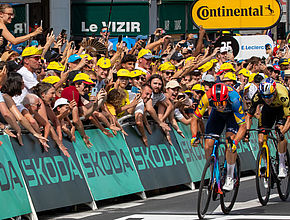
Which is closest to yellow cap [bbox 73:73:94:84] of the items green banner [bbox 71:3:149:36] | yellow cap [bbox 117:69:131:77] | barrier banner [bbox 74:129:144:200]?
barrier banner [bbox 74:129:144:200]

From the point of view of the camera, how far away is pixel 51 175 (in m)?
12.0

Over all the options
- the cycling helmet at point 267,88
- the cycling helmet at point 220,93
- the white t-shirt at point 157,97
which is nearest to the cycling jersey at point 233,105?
the cycling helmet at point 220,93

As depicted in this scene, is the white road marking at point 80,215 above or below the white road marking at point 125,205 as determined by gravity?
above

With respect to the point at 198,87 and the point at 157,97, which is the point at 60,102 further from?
the point at 198,87

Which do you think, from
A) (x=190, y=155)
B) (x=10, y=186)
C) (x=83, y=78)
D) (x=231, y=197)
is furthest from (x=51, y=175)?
(x=190, y=155)

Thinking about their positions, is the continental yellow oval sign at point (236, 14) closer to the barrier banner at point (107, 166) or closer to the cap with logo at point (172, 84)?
the cap with logo at point (172, 84)

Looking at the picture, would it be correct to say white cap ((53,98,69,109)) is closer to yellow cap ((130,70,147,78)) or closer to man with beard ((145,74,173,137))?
man with beard ((145,74,173,137))

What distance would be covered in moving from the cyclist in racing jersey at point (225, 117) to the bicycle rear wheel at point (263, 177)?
2.07ft

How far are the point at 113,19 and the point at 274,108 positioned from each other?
16293 mm

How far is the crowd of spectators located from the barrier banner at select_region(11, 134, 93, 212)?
0.46ft

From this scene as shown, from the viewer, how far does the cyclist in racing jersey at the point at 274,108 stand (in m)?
13.0

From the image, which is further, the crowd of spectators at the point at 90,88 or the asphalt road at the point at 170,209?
the crowd of spectators at the point at 90,88

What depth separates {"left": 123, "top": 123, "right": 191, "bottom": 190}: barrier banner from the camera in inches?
558

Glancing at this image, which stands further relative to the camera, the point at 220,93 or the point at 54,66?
the point at 54,66
